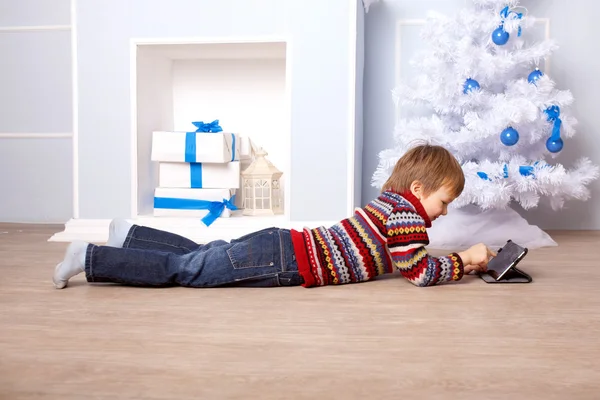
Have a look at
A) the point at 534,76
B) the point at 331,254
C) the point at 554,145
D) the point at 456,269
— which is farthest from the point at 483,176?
the point at 331,254

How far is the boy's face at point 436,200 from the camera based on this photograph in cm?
162

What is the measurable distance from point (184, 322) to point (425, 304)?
515 mm

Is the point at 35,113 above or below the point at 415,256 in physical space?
above

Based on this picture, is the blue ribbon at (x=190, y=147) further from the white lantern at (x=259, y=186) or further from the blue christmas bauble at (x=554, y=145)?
the blue christmas bauble at (x=554, y=145)

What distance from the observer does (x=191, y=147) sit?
2.57 meters

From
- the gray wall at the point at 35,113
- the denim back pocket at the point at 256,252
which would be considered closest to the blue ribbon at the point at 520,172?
the denim back pocket at the point at 256,252

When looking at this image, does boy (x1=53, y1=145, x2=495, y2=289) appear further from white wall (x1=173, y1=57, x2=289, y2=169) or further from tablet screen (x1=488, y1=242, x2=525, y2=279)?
white wall (x1=173, y1=57, x2=289, y2=169)

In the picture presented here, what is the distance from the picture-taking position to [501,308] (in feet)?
4.74

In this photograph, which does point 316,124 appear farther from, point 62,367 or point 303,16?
point 62,367

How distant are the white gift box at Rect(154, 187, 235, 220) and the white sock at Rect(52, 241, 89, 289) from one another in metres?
1.00

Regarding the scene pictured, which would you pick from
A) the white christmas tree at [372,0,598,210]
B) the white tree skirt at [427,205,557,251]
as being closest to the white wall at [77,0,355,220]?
the white christmas tree at [372,0,598,210]

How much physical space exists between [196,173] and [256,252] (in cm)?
109

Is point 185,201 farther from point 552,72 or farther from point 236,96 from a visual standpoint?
point 552,72

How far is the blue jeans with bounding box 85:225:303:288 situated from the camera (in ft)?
5.13
